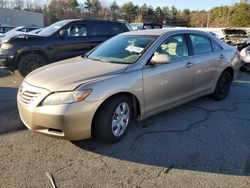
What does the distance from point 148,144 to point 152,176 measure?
2.49 feet

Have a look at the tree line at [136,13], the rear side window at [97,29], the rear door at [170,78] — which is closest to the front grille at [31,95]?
the rear door at [170,78]

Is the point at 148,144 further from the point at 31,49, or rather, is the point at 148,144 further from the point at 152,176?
the point at 31,49

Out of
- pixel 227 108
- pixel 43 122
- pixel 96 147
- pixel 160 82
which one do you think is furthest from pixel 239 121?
pixel 43 122

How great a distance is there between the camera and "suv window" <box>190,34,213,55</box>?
16.3 ft

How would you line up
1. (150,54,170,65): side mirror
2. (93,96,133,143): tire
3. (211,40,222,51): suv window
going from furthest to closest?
(211,40,222,51): suv window
(150,54,170,65): side mirror
(93,96,133,143): tire

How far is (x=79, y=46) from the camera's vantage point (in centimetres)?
798

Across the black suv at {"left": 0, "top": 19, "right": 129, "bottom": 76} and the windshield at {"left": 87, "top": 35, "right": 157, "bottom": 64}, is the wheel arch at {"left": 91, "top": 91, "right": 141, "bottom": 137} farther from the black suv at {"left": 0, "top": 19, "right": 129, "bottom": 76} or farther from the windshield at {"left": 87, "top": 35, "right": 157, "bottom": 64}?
the black suv at {"left": 0, "top": 19, "right": 129, "bottom": 76}

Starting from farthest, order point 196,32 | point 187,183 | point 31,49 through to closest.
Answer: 1. point 31,49
2. point 196,32
3. point 187,183

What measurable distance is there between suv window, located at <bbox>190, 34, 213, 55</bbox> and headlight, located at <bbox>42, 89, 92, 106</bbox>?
100 inches

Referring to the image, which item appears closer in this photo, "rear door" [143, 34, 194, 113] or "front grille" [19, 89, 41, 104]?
"front grille" [19, 89, 41, 104]

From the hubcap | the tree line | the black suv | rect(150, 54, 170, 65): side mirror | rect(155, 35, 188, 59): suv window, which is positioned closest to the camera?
the hubcap

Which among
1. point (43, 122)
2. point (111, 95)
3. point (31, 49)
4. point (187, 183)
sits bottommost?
point (187, 183)

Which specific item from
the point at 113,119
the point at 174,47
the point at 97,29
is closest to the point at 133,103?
the point at 113,119

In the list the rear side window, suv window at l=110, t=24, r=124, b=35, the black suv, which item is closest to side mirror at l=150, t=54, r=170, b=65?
the black suv
